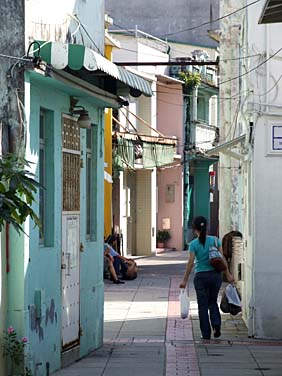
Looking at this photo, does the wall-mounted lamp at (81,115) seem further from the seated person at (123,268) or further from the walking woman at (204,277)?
the seated person at (123,268)

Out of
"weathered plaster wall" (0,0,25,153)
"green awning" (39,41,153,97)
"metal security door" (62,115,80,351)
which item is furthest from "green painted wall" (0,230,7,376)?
"metal security door" (62,115,80,351)

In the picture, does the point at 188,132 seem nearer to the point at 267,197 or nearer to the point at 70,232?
the point at 267,197

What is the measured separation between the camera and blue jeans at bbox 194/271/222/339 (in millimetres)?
14305

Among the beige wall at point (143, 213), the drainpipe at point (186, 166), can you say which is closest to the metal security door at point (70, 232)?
the beige wall at point (143, 213)

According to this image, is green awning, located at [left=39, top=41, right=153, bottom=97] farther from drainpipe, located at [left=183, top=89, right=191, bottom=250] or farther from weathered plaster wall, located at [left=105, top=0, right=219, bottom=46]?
weathered plaster wall, located at [left=105, top=0, right=219, bottom=46]

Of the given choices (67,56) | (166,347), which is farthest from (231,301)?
(67,56)

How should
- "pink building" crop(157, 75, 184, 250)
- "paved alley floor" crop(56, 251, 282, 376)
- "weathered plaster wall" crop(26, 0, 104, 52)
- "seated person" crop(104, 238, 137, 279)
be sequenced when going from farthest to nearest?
"pink building" crop(157, 75, 184, 250)
"seated person" crop(104, 238, 137, 279)
"paved alley floor" crop(56, 251, 282, 376)
"weathered plaster wall" crop(26, 0, 104, 52)

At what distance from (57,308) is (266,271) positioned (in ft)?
13.0

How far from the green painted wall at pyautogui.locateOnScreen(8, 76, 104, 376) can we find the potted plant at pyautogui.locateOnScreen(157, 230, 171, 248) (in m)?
26.5

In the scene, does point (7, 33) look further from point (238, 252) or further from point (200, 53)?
point (200, 53)

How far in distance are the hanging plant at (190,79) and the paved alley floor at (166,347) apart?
A: 19.5 m

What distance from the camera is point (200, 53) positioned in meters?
40.2

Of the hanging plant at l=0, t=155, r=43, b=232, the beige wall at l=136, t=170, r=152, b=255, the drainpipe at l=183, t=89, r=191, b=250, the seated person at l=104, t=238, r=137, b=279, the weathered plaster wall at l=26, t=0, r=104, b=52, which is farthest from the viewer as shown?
the drainpipe at l=183, t=89, r=191, b=250

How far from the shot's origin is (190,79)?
40.3 metres
